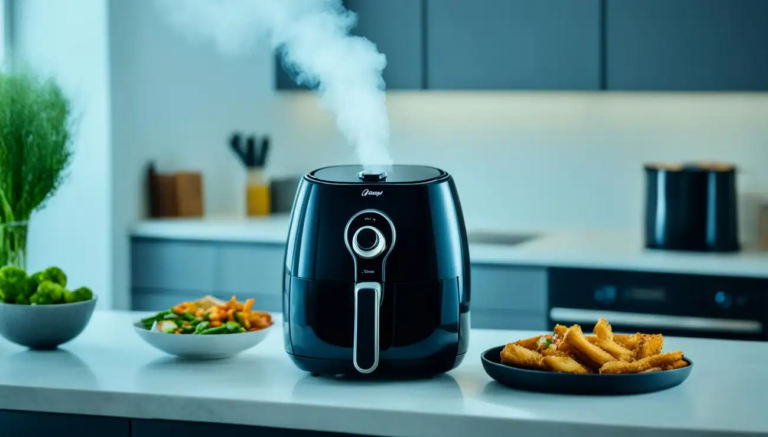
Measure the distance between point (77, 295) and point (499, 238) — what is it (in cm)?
202

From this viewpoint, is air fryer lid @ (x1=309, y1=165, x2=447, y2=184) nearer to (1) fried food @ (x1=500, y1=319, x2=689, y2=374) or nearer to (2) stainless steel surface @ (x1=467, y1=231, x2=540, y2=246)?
(1) fried food @ (x1=500, y1=319, x2=689, y2=374)

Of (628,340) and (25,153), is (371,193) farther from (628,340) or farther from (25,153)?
(25,153)

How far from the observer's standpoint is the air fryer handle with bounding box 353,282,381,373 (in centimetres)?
157

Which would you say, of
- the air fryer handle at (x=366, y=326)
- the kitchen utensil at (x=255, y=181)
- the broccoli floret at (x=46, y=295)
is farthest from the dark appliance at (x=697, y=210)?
the broccoli floret at (x=46, y=295)

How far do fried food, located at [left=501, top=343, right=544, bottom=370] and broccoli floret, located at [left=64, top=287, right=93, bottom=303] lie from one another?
2.60ft

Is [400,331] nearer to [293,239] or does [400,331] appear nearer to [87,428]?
[293,239]

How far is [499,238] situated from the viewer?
12.0ft

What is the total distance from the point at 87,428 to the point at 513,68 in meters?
2.33

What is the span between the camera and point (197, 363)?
1.76 metres

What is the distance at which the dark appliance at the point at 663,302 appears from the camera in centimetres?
303

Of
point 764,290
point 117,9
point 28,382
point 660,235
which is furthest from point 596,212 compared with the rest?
point 28,382

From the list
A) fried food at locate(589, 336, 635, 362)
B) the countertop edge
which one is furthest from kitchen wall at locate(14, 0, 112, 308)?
fried food at locate(589, 336, 635, 362)

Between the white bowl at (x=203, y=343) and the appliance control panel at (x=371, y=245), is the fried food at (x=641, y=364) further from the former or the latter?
the white bowl at (x=203, y=343)

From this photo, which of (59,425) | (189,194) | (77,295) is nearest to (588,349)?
(59,425)
